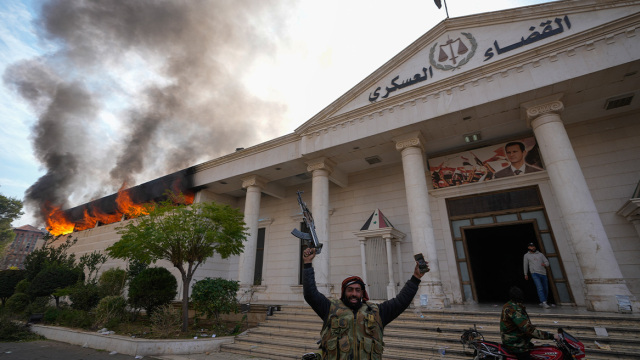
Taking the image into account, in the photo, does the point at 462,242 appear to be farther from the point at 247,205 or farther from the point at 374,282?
the point at 247,205

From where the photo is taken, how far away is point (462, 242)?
468 inches

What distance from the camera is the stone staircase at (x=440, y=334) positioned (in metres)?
5.74

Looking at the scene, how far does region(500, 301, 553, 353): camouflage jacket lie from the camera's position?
416 cm

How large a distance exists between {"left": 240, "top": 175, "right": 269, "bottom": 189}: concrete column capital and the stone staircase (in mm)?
7351

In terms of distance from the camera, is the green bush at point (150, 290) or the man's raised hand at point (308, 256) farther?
the green bush at point (150, 290)

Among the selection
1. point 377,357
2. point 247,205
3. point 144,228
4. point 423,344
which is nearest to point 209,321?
point 144,228

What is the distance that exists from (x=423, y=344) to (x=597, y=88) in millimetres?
9713

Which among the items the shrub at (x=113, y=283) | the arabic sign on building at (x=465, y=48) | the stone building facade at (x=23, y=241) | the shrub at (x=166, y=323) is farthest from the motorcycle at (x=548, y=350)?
the stone building facade at (x=23, y=241)

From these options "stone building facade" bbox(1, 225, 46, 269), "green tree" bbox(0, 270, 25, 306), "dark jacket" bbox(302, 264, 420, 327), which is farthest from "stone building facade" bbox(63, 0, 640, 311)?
"stone building facade" bbox(1, 225, 46, 269)

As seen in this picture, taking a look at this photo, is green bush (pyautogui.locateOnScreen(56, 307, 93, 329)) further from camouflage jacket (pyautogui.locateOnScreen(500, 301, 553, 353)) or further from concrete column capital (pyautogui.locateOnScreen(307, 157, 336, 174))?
camouflage jacket (pyautogui.locateOnScreen(500, 301, 553, 353))

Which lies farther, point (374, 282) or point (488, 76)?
point (374, 282)

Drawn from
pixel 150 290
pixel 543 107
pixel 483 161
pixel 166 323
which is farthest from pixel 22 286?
pixel 543 107

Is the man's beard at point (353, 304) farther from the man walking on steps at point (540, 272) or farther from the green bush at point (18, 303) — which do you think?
the green bush at point (18, 303)

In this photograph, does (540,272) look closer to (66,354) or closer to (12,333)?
(66,354)
